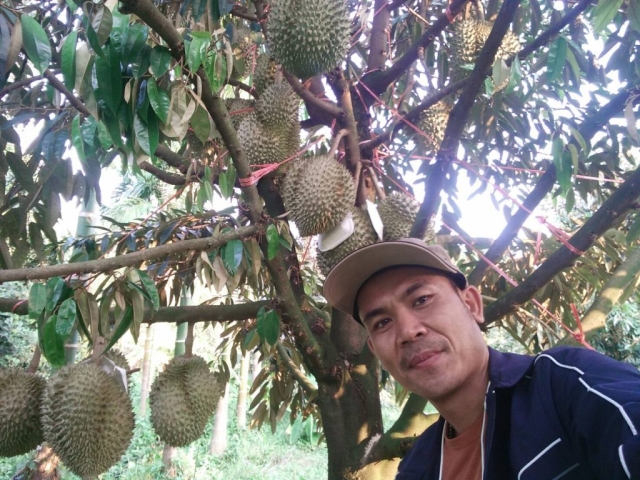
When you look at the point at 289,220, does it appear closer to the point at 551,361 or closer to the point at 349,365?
the point at 349,365

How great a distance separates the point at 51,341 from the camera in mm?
984

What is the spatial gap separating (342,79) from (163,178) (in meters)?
0.74

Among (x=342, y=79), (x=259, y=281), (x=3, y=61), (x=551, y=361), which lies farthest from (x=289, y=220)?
(x=551, y=361)

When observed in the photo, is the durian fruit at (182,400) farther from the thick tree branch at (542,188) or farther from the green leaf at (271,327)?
the thick tree branch at (542,188)

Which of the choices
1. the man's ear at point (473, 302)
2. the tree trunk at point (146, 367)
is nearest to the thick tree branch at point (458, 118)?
the man's ear at point (473, 302)

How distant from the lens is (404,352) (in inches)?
40.6

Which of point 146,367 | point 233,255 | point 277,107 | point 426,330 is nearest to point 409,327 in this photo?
point 426,330

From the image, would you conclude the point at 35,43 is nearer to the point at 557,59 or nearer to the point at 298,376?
the point at 557,59

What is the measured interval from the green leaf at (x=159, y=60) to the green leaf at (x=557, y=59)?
0.93 m

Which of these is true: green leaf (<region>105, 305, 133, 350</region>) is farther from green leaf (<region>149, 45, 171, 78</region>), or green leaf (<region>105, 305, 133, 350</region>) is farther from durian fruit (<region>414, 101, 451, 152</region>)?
durian fruit (<region>414, 101, 451, 152</region>)

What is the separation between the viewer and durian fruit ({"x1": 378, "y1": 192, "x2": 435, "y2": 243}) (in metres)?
1.58

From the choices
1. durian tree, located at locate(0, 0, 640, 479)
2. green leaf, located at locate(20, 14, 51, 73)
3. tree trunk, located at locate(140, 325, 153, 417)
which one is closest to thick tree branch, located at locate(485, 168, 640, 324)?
durian tree, located at locate(0, 0, 640, 479)

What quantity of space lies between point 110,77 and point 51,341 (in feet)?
1.71

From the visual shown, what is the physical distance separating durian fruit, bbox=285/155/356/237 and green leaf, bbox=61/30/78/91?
730 mm
